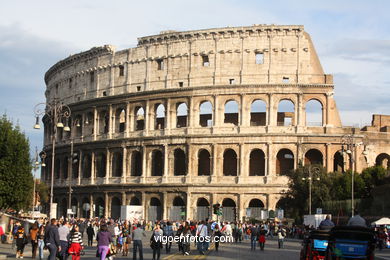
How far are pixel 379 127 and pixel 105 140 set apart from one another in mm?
25915

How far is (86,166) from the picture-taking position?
74000mm

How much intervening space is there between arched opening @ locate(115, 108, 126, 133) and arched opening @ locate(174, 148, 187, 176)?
6.94 m

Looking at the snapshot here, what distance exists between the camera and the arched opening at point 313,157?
213 ft

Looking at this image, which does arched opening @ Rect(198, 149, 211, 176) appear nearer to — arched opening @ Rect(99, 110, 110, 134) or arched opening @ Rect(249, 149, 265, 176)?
arched opening @ Rect(249, 149, 265, 176)

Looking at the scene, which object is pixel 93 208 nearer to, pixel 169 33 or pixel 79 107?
pixel 79 107

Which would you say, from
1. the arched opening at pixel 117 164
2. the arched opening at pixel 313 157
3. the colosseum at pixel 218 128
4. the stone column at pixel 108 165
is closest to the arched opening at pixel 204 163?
the colosseum at pixel 218 128

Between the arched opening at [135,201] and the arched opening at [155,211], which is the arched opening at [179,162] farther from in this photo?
the arched opening at [135,201]

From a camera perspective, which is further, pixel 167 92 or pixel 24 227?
pixel 167 92

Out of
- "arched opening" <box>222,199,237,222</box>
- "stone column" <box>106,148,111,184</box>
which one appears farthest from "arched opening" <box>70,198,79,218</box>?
"arched opening" <box>222,199,237,222</box>

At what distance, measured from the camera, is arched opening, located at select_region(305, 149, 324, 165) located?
213 ft

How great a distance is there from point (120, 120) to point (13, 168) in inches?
1195

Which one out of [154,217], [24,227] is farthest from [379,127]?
[24,227]

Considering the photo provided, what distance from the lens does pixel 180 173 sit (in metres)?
68.0

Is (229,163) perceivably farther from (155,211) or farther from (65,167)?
(65,167)
